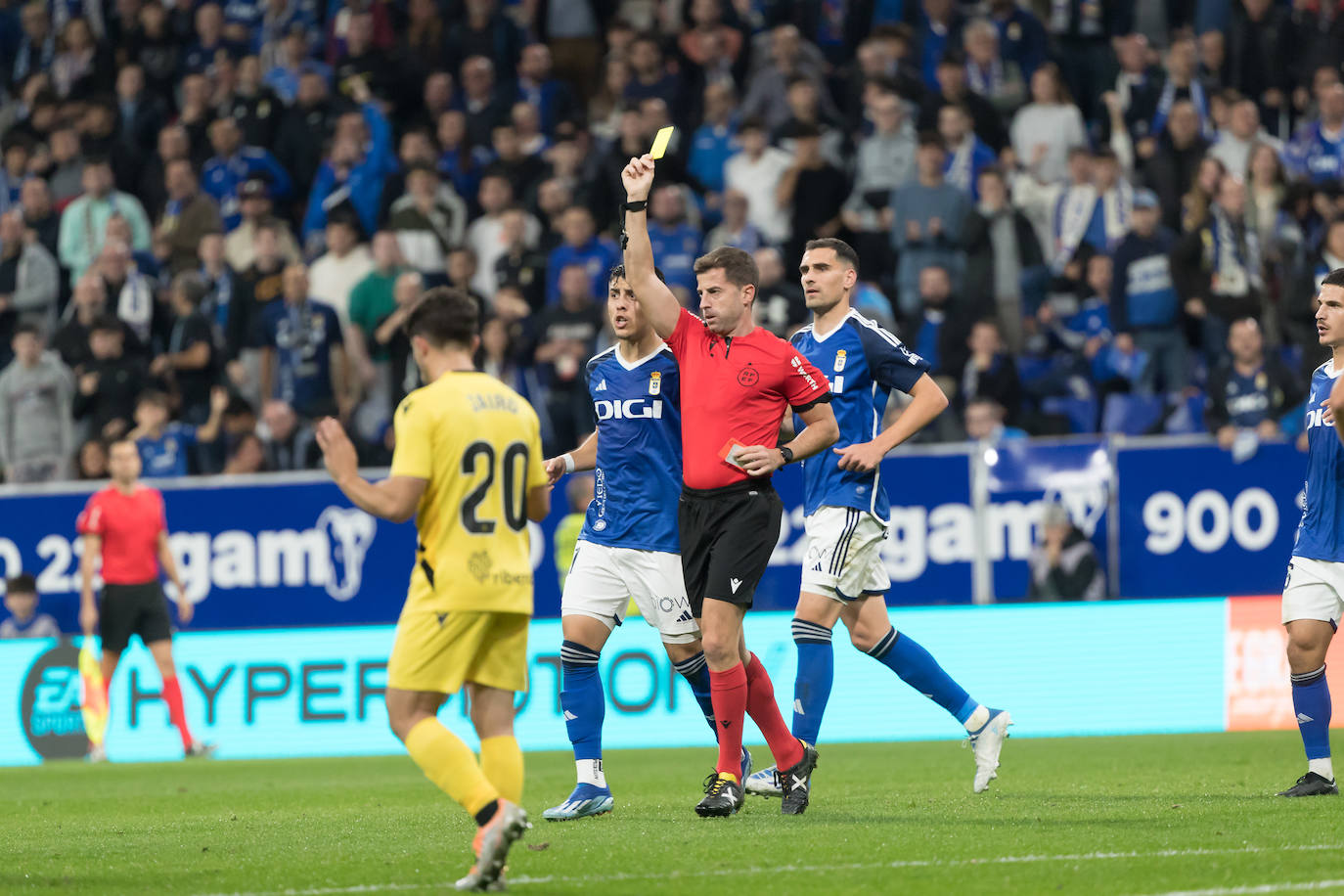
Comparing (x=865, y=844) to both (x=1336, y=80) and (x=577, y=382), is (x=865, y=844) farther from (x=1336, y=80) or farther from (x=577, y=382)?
(x=1336, y=80)

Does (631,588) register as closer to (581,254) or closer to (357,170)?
(581,254)

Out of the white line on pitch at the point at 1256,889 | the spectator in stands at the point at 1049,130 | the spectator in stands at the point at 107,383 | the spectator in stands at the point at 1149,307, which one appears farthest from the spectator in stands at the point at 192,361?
the white line on pitch at the point at 1256,889

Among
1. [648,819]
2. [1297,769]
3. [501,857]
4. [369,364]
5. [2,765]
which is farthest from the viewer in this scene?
[369,364]

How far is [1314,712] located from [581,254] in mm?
10602

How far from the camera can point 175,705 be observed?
15.3m

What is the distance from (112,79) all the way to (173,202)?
10.3 ft

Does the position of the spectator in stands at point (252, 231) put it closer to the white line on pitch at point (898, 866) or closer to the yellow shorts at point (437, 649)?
the yellow shorts at point (437, 649)

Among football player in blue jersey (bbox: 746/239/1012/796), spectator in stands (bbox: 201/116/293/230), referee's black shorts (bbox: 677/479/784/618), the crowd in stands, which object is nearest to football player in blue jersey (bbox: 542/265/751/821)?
referee's black shorts (bbox: 677/479/784/618)

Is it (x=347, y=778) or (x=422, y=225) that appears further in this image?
(x=422, y=225)

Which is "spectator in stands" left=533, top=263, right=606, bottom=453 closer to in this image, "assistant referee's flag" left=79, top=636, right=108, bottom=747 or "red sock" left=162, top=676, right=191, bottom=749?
"red sock" left=162, top=676, right=191, bottom=749

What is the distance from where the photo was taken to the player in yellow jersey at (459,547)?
20.9 ft

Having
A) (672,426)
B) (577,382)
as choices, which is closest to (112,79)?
(577,382)

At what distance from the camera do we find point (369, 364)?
746 inches

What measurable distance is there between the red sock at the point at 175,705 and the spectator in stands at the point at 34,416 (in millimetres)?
4887
